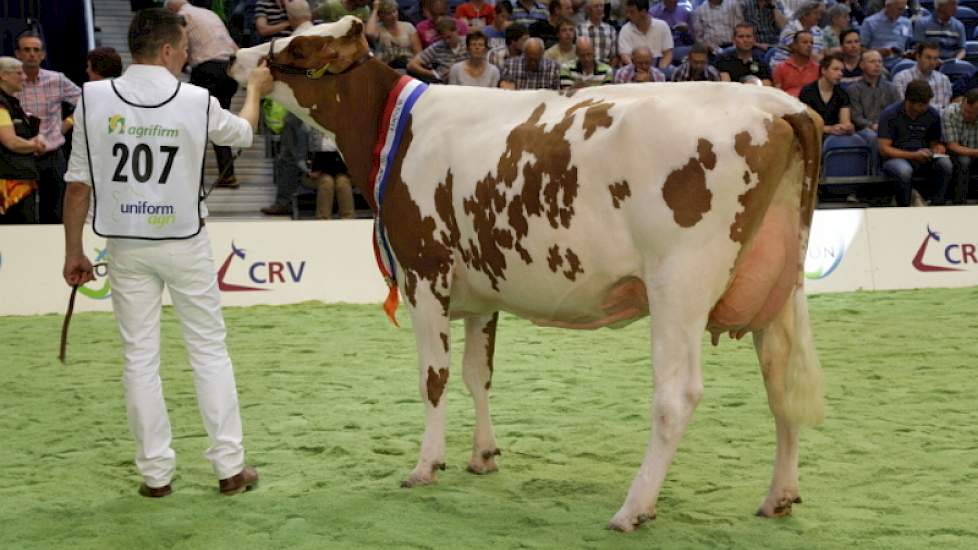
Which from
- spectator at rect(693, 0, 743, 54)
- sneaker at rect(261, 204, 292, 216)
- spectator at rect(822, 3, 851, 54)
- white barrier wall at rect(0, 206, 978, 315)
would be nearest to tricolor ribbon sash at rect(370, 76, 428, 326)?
white barrier wall at rect(0, 206, 978, 315)

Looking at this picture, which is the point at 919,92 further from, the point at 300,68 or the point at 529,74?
the point at 300,68

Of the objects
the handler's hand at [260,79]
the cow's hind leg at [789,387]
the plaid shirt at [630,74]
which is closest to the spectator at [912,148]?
the plaid shirt at [630,74]

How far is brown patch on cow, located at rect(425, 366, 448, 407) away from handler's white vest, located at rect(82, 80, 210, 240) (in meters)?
1.19

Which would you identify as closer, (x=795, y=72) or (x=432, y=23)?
(x=795, y=72)

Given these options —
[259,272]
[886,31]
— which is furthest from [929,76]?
[259,272]

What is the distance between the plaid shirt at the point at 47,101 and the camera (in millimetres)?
12250

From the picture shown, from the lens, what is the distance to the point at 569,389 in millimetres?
7875

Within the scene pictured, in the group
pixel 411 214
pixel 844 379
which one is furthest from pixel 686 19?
pixel 411 214

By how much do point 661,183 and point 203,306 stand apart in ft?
6.53

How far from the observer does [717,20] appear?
16266 mm

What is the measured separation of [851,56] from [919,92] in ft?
6.55

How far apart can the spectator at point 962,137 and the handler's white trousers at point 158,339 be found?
10.5m

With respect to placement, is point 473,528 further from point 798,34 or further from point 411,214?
point 798,34

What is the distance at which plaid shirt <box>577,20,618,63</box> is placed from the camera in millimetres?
15356
